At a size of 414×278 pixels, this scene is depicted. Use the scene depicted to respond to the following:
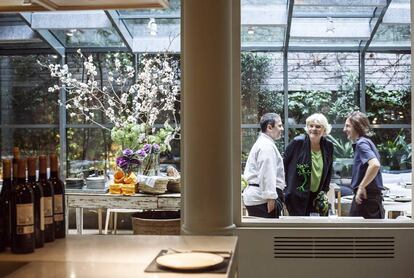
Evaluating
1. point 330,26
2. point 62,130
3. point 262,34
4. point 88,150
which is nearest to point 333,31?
point 330,26

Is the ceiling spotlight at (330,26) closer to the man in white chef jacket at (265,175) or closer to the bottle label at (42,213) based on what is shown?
the man in white chef jacket at (265,175)

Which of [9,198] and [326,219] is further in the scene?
[326,219]

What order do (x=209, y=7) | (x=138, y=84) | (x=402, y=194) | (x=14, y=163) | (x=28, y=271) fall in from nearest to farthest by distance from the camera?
1. (x=28, y=271)
2. (x=14, y=163)
3. (x=209, y=7)
4. (x=402, y=194)
5. (x=138, y=84)

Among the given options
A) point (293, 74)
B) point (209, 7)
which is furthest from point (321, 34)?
point (209, 7)

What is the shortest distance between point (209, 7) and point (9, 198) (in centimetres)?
203

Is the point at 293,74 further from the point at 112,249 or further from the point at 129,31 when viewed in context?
the point at 129,31

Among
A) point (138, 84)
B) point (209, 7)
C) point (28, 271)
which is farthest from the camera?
point (138, 84)

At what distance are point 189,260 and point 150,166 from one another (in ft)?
11.0

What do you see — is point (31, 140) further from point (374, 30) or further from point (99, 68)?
point (374, 30)

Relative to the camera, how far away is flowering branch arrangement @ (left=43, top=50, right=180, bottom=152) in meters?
5.45

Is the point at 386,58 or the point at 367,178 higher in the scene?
the point at 386,58

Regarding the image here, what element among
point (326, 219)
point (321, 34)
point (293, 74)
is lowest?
point (326, 219)

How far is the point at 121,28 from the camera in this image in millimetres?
6332

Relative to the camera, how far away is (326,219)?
13.3 feet
